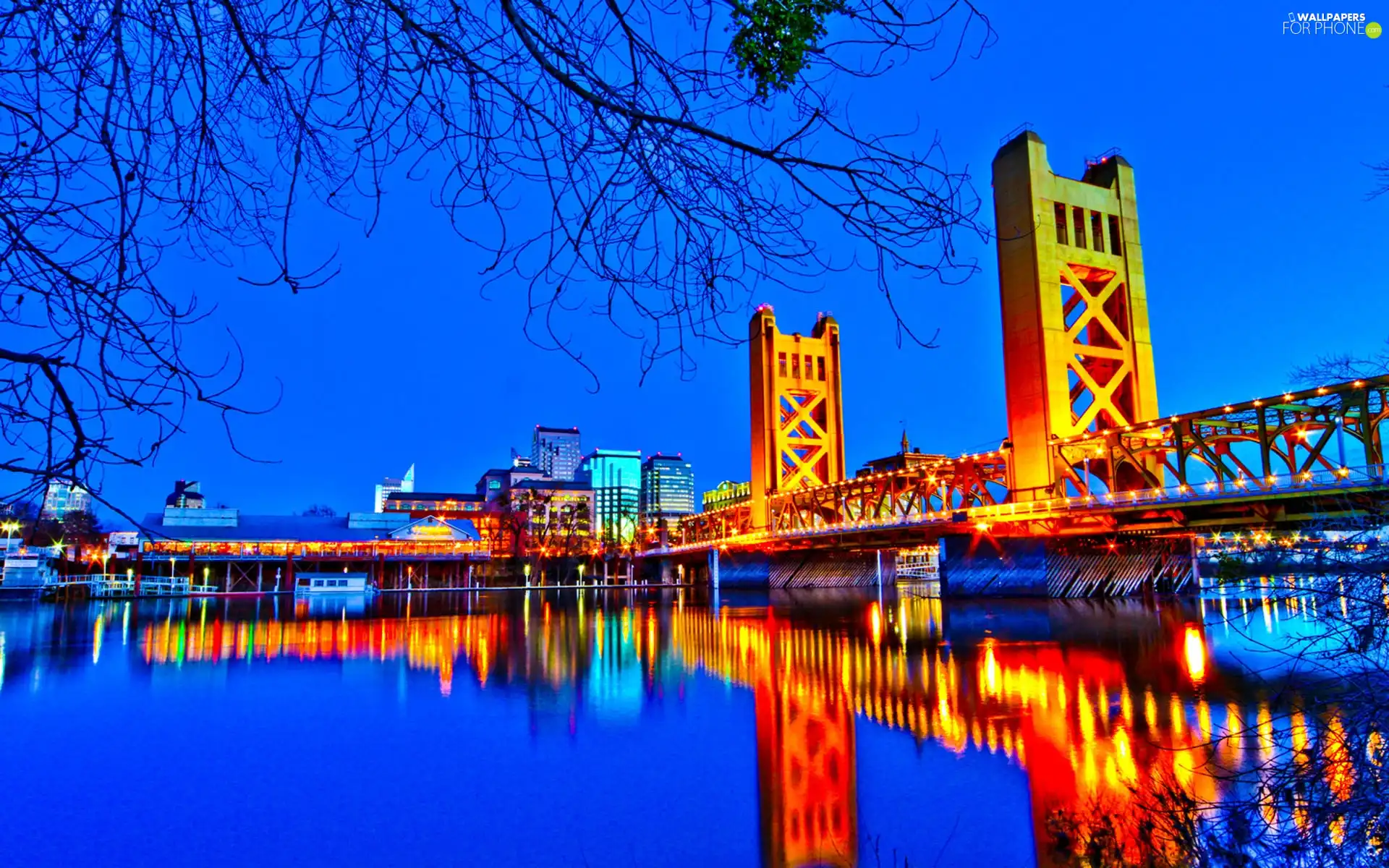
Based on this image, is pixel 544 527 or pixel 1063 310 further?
pixel 544 527

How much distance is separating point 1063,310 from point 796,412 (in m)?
38.3

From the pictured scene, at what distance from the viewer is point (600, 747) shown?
9.41 meters

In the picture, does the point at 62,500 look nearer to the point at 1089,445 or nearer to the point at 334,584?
the point at 1089,445

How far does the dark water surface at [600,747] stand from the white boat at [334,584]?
134 ft

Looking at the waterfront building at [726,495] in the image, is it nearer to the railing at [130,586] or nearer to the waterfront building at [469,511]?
the waterfront building at [469,511]

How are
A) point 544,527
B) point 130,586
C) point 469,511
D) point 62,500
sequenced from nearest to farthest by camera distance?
1. point 62,500
2. point 130,586
3. point 544,527
4. point 469,511

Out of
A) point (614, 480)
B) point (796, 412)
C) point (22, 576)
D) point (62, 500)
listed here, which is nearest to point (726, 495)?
point (614, 480)

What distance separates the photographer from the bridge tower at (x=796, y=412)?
241ft

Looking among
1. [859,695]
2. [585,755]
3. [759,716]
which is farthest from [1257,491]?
[585,755]

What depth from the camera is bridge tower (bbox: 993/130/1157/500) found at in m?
37.7

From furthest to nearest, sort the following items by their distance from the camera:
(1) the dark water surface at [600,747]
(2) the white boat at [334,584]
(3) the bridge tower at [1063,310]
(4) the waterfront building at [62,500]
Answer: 1. (2) the white boat at [334,584]
2. (3) the bridge tower at [1063,310]
3. (1) the dark water surface at [600,747]
4. (4) the waterfront building at [62,500]

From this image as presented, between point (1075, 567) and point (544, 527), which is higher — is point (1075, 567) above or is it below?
below

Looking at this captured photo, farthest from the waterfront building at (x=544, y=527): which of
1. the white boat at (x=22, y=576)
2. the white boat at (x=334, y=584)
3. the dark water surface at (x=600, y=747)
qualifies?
the dark water surface at (x=600, y=747)

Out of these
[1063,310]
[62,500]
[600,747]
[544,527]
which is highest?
[1063,310]
